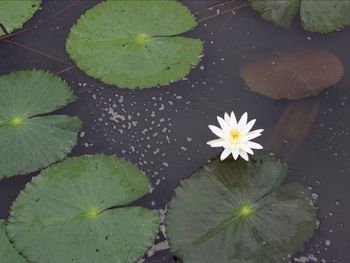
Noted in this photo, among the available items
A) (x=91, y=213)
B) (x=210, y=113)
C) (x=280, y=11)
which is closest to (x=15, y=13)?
(x=210, y=113)

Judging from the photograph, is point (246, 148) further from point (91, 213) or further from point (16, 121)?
point (16, 121)

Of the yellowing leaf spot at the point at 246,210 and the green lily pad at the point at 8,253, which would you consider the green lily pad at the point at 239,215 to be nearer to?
the yellowing leaf spot at the point at 246,210

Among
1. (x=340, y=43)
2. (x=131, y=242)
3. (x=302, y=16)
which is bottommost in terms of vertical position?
(x=131, y=242)

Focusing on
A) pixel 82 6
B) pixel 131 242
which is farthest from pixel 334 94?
pixel 82 6

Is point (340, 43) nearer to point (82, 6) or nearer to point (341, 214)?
point (341, 214)

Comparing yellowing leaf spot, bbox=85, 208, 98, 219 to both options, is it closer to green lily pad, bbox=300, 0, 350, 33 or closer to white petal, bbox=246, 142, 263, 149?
white petal, bbox=246, 142, 263, 149

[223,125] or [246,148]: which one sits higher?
[223,125]

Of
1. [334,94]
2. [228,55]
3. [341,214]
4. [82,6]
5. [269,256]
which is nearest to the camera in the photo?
[269,256]
